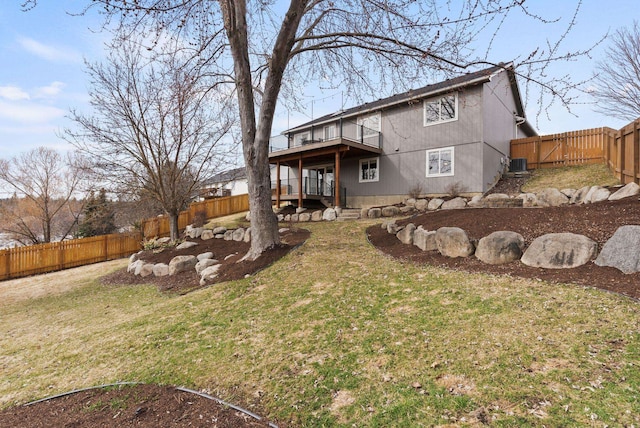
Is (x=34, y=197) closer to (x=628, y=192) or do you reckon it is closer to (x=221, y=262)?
(x=221, y=262)

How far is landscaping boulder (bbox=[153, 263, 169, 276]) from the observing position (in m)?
8.31

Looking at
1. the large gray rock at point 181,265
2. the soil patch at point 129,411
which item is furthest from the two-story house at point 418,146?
the soil patch at point 129,411

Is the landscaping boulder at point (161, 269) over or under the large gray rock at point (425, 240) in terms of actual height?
under

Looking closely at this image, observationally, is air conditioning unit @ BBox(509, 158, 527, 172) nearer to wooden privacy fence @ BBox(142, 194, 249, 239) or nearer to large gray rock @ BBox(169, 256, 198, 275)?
large gray rock @ BBox(169, 256, 198, 275)

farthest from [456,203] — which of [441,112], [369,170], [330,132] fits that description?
[330,132]

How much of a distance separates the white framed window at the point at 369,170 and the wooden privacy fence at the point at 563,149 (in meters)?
7.52

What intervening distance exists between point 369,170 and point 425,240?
10392 mm

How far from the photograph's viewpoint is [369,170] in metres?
15.9

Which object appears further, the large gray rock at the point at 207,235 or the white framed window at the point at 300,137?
the white framed window at the point at 300,137

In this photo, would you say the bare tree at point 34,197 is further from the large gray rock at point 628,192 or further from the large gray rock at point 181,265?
the large gray rock at point 628,192

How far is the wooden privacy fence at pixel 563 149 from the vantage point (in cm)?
1370

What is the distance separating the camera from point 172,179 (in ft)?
36.9

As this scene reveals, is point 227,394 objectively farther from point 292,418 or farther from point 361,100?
point 361,100

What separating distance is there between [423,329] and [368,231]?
5.50 meters
